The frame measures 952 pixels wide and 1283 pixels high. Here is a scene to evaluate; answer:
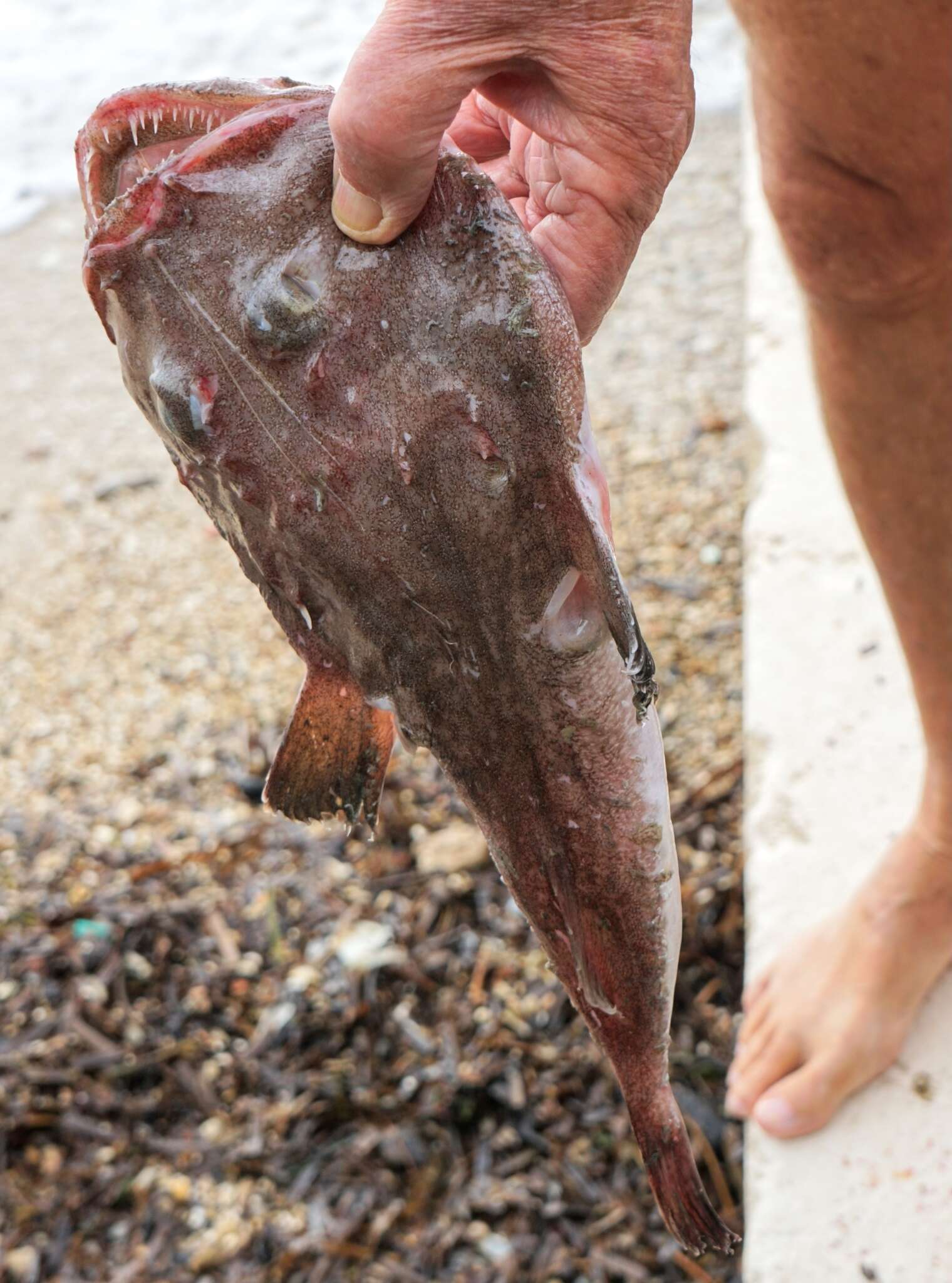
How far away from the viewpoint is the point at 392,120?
45.7 inches

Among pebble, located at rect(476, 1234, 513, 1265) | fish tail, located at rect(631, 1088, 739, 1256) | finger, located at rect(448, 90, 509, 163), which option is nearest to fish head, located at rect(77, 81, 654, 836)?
finger, located at rect(448, 90, 509, 163)

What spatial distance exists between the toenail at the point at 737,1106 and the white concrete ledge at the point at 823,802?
0.28 feet

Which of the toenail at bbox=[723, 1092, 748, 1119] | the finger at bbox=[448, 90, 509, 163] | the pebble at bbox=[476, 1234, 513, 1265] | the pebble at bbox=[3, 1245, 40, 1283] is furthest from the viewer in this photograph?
the pebble at bbox=[3, 1245, 40, 1283]

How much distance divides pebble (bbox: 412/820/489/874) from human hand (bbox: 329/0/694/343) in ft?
7.36

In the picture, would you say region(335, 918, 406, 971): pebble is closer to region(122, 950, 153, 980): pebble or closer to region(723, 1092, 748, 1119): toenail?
region(122, 950, 153, 980): pebble

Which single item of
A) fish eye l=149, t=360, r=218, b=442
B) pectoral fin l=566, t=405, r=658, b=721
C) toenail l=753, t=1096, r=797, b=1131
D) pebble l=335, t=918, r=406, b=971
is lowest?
pebble l=335, t=918, r=406, b=971

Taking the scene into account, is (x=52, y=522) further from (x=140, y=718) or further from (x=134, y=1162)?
(x=134, y=1162)

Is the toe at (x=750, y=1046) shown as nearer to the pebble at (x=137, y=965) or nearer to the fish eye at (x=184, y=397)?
the pebble at (x=137, y=965)

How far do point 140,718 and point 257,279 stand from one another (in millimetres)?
3174

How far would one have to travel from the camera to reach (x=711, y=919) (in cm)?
318

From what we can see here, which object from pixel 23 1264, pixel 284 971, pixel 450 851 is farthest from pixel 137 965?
pixel 450 851

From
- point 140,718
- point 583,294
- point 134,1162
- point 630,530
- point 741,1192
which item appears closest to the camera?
point 583,294

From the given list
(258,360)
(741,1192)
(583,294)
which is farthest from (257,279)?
(741,1192)

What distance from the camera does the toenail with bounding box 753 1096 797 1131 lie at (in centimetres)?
241
